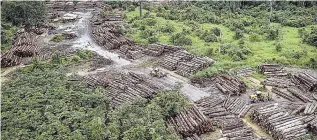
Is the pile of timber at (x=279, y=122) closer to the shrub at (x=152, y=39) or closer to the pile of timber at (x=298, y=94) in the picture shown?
the pile of timber at (x=298, y=94)

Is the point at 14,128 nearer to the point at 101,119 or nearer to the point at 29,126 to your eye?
the point at 29,126

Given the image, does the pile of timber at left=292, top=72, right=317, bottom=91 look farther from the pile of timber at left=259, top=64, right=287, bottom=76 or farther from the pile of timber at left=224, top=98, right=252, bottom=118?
the pile of timber at left=224, top=98, right=252, bottom=118

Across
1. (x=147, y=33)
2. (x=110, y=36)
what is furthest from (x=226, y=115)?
(x=110, y=36)

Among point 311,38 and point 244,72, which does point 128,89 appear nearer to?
point 244,72

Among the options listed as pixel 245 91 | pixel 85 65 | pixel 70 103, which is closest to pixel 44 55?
pixel 85 65

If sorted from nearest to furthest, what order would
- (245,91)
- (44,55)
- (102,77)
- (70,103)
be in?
(70,103) < (245,91) < (102,77) < (44,55)
